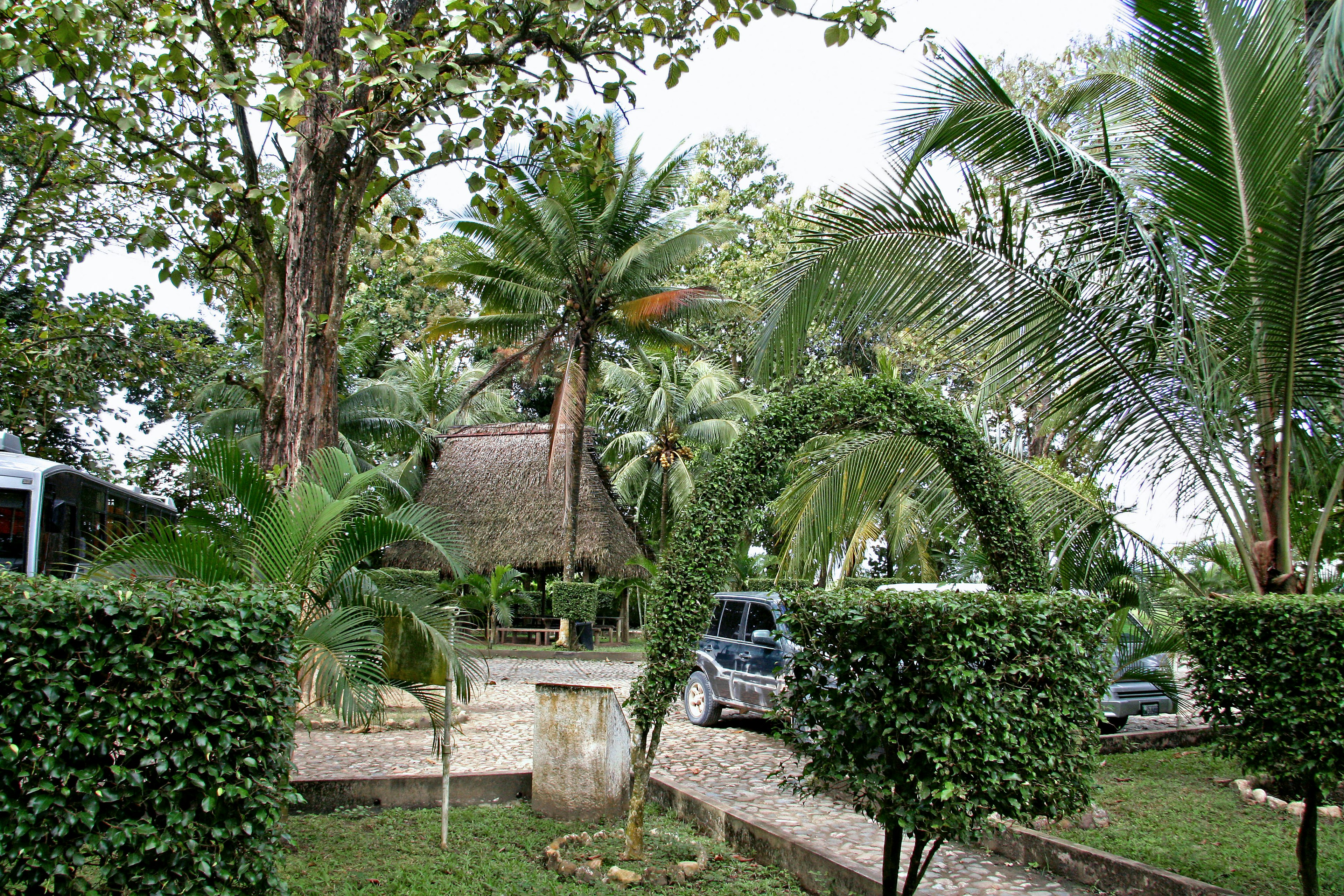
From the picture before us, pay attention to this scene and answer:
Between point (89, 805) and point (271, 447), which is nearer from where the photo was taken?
point (89, 805)

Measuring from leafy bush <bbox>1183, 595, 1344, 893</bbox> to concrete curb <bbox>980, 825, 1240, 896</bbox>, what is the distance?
66 cm

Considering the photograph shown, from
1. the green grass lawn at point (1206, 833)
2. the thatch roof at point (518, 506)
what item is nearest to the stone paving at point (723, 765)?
the green grass lawn at point (1206, 833)

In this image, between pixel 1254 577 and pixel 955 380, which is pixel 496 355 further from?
pixel 1254 577

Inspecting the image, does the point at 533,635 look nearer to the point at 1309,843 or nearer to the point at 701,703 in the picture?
the point at 701,703

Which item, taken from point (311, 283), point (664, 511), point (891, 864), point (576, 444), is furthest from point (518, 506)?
point (891, 864)

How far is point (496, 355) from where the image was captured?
29.2 m

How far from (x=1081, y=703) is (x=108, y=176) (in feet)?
44.5

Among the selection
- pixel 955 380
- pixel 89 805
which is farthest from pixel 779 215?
pixel 89 805

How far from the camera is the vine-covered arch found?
17.8ft

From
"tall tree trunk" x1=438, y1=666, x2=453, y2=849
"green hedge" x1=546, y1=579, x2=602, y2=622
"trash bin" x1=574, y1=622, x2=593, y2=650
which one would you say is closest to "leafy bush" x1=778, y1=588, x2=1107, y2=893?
"tall tree trunk" x1=438, y1=666, x2=453, y2=849

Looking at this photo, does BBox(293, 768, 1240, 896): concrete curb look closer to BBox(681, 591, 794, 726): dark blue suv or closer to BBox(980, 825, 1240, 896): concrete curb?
BBox(980, 825, 1240, 896): concrete curb

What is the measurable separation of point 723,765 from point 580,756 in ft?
9.88

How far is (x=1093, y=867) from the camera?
554 centimetres

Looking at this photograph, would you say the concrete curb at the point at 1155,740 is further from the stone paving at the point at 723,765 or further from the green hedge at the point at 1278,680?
the green hedge at the point at 1278,680
